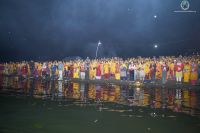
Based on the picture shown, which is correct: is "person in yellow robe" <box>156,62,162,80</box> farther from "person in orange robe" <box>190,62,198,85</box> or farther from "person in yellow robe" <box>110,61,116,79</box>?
"person in yellow robe" <box>110,61,116,79</box>

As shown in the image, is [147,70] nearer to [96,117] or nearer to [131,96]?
[131,96]

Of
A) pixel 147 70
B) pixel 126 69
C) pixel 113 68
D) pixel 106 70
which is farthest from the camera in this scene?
pixel 106 70

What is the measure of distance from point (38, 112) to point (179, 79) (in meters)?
→ 18.8

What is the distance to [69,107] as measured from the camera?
13.4m

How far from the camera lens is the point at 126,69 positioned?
31.7 metres

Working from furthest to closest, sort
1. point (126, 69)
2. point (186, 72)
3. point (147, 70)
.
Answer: point (126, 69) → point (147, 70) → point (186, 72)

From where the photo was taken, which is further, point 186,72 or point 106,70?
point 106,70

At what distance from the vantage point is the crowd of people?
A: 28.5 meters

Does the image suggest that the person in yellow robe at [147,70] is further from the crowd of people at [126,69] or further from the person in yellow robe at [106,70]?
the person in yellow robe at [106,70]

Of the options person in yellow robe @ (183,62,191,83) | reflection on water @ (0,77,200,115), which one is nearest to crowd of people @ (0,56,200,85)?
person in yellow robe @ (183,62,191,83)

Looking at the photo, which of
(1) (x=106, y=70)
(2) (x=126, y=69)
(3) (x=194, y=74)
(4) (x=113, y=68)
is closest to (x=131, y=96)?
(3) (x=194, y=74)

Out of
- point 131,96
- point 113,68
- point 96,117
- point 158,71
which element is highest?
point 113,68

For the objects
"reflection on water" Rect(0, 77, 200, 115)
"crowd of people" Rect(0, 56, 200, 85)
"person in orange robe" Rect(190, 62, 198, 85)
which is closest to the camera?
"reflection on water" Rect(0, 77, 200, 115)

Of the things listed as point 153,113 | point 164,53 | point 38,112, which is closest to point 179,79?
point 153,113
